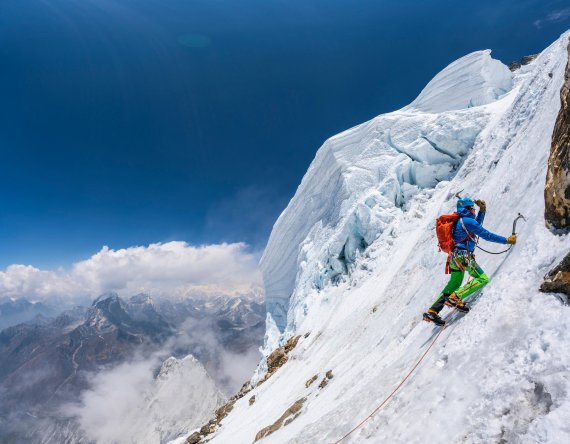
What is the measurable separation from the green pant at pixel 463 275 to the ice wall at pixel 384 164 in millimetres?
19815

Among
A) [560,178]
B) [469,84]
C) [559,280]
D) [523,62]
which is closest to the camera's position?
[559,280]

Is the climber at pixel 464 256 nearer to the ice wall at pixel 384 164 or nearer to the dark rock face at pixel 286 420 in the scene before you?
the dark rock face at pixel 286 420

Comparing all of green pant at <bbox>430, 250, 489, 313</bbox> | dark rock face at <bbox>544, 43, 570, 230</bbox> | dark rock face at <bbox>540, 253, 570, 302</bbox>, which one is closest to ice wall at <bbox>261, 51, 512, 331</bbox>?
green pant at <bbox>430, 250, 489, 313</bbox>

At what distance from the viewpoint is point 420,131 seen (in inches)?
1111

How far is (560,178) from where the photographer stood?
5.72 m

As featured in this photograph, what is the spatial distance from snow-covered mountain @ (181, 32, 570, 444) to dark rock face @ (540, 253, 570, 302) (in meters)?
0.15

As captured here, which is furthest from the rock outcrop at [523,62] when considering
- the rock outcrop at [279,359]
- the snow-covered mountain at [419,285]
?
the rock outcrop at [279,359]

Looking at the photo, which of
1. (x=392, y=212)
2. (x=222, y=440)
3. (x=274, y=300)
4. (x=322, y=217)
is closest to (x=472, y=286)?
(x=222, y=440)

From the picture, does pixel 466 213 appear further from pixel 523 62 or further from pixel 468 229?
pixel 523 62

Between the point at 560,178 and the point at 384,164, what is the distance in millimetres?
24672

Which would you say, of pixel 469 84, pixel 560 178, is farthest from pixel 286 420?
pixel 469 84

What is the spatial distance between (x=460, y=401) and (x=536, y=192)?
5.68m

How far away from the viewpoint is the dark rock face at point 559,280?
4.69m

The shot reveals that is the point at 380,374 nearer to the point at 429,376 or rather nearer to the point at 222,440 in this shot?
the point at 429,376
